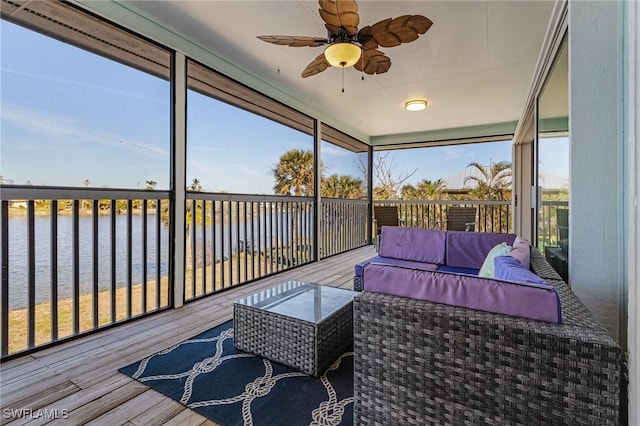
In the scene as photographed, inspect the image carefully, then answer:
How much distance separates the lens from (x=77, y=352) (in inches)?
79.0

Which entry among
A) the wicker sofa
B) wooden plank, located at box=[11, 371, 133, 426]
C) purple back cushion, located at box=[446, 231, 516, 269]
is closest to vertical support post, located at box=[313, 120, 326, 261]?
purple back cushion, located at box=[446, 231, 516, 269]

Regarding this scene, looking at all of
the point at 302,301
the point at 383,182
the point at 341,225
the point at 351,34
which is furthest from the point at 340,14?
the point at 383,182

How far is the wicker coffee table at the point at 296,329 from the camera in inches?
68.0

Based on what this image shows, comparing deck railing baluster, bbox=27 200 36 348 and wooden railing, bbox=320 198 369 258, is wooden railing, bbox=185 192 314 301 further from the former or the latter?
deck railing baluster, bbox=27 200 36 348

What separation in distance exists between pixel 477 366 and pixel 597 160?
3.92 feet

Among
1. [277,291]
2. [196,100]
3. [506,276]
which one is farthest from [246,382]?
[196,100]

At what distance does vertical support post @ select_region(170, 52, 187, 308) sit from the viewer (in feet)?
9.29

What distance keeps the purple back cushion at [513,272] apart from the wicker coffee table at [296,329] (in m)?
0.97

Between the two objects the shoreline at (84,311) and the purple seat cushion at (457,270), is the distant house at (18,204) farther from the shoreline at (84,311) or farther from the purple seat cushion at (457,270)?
the purple seat cushion at (457,270)

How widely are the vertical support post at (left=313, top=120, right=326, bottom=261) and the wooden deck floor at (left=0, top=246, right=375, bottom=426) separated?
2555 millimetres

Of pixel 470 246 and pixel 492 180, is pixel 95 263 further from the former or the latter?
pixel 492 180

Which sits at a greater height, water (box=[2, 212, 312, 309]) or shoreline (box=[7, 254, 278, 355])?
water (box=[2, 212, 312, 309])

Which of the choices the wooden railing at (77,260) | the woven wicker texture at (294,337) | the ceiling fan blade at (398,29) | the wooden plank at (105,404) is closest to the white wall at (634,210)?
the woven wicker texture at (294,337)

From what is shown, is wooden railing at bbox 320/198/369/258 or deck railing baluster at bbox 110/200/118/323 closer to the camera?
deck railing baluster at bbox 110/200/118/323
